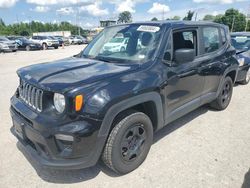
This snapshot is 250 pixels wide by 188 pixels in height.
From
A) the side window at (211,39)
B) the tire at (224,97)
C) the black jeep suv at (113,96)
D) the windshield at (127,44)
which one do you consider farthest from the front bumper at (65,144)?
the tire at (224,97)

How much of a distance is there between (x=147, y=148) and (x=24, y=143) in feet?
5.17

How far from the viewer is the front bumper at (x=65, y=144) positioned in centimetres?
245

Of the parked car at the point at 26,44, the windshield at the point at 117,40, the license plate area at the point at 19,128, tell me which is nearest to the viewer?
the license plate area at the point at 19,128

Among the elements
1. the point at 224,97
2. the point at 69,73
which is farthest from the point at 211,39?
the point at 69,73

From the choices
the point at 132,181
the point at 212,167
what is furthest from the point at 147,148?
the point at 212,167

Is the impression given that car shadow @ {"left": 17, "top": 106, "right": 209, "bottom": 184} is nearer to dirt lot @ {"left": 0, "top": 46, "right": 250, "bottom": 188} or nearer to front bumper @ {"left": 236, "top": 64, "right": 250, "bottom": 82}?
dirt lot @ {"left": 0, "top": 46, "right": 250, "bottom": 188}

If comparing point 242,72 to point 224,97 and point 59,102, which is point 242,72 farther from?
point 59,102

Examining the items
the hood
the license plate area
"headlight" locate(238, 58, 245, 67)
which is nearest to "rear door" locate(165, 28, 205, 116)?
the hood

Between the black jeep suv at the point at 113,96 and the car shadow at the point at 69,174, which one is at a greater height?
the black jeep suv at the point at 113,96

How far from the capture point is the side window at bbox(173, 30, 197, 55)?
3.64 m

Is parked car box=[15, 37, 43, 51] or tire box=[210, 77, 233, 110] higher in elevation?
tire box=[210, 77, 233, 110]

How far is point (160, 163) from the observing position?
3244 millimetres

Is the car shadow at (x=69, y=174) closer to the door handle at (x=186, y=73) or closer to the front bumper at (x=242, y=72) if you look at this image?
the door handle at (x=186, y=73)

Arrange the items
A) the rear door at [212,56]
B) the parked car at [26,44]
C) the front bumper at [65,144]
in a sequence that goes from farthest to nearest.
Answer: the parked car at [26,44] → the rear door at [212,56] → the front bumper at [65,144]
